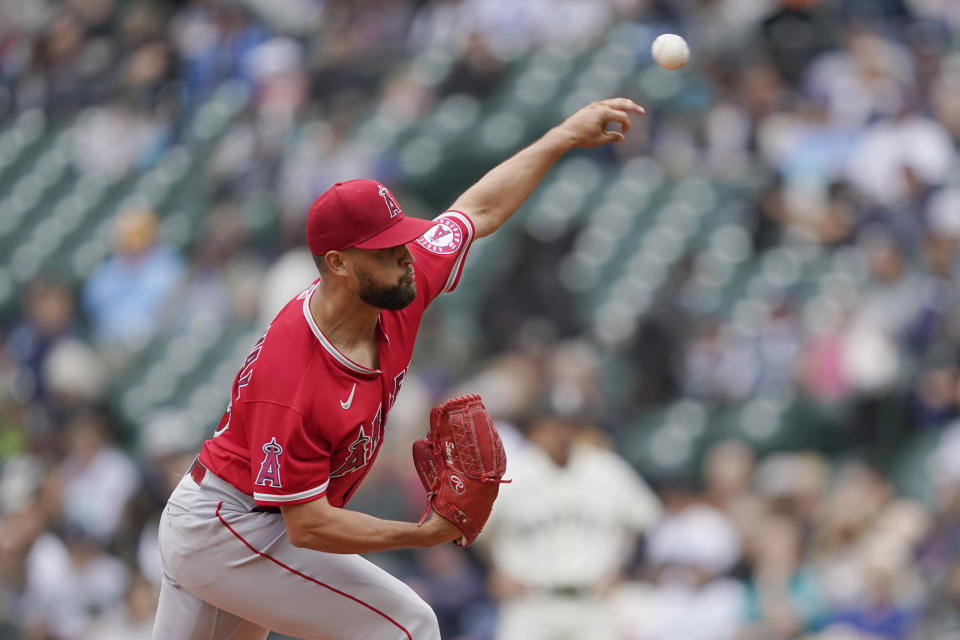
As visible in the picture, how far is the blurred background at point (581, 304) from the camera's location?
24.6ft

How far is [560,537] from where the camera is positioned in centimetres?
725

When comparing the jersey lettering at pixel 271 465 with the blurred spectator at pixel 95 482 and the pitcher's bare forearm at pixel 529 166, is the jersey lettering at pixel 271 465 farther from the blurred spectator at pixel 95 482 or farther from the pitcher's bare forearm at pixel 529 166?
the blurred spectator at pixel 95 482

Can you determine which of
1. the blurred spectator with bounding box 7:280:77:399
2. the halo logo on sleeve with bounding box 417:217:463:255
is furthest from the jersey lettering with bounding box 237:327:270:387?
the blurred spectator with bounding box 7:280:77:399

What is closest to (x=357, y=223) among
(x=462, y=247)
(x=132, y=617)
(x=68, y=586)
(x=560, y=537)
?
(x=462, y=247)

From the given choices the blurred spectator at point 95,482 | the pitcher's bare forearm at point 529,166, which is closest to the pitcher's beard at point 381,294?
the pitcher's bare forearm at point 529,166

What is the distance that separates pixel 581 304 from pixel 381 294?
6.15 metres

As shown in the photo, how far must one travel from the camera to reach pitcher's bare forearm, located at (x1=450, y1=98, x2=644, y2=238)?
4418mm

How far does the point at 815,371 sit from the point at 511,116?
3.71m

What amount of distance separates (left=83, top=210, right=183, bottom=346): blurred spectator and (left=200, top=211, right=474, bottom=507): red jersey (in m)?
7.88

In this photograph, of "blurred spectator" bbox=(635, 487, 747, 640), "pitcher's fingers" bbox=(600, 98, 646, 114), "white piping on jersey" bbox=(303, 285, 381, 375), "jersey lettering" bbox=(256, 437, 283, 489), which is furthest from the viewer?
"blurred spectator" bbox=(635, 487, 747, 640)

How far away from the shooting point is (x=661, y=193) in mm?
→ 10766

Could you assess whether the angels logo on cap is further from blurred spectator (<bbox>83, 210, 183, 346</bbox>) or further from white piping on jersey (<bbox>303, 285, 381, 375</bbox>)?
blurred spectator (<bbox>83, 210, 183, 346</bbox>)

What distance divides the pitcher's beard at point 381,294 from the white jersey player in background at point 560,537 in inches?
139

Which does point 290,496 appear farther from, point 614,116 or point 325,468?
point 614,116
